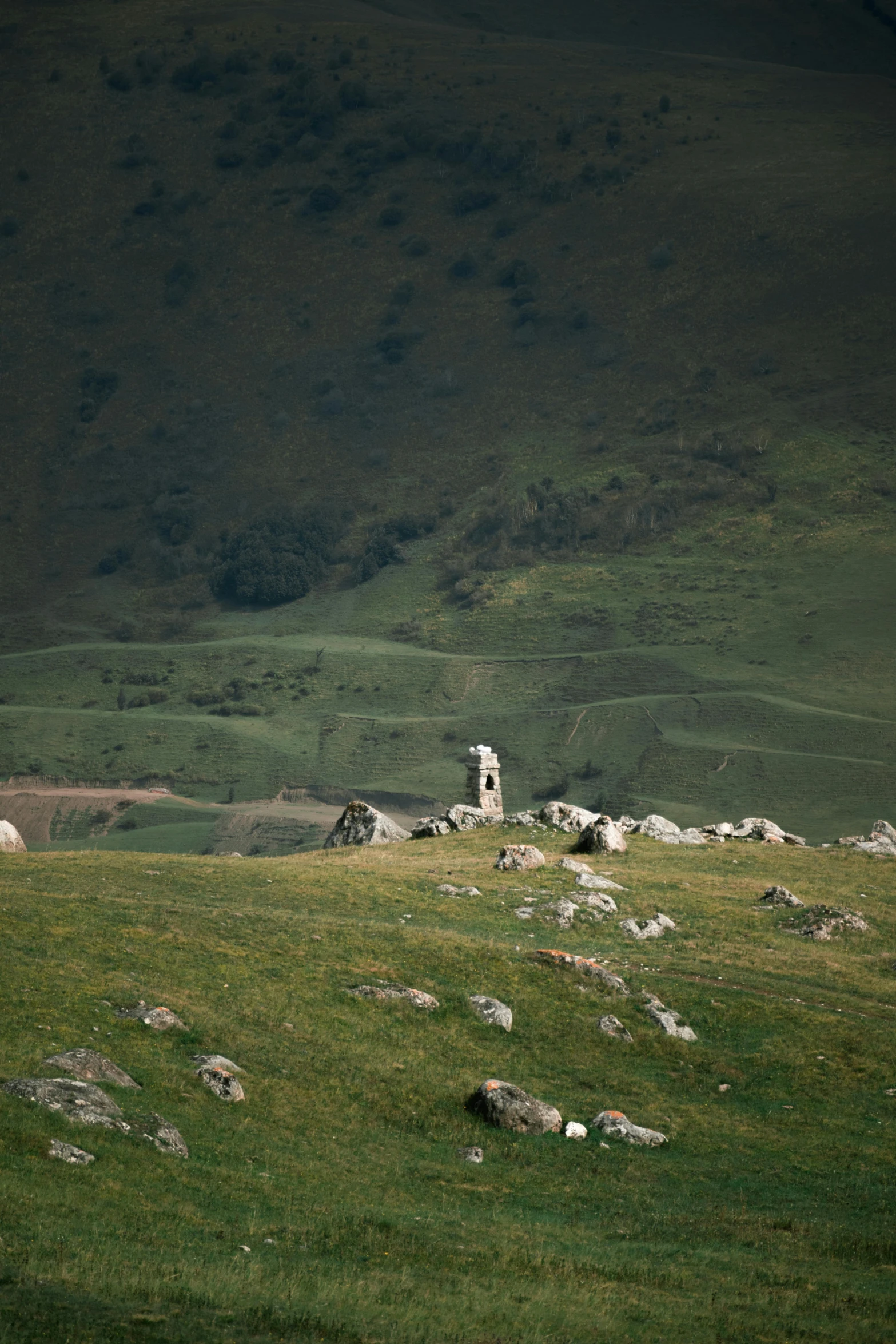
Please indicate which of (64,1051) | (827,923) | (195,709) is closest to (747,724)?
A: (195,709)

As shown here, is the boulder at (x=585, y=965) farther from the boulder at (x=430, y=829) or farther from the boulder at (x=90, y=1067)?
the boulder at (x=430, y=829)

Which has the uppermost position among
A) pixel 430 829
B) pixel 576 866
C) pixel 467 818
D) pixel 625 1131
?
pixel 625 1131

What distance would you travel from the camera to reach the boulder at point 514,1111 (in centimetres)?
2842

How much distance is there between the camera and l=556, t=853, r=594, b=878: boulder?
48.8 meters

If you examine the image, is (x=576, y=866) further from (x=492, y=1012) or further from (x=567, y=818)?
(x=492, y=1012)

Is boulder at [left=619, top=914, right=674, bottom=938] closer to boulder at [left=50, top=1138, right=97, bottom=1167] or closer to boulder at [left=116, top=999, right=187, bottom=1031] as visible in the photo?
boulder at [left=116, top=999, right=187, bottom=1031]

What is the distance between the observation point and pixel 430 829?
6244cm

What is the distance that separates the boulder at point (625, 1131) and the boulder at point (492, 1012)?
4.65 metres

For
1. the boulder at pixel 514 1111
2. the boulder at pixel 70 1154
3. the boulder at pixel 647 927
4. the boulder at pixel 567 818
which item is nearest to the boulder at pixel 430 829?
the boulder at pixel 567 818

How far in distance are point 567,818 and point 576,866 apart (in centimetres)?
997

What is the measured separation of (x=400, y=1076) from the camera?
2961 centimetres

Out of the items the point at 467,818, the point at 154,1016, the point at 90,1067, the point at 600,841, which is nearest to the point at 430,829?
the point at 467,818

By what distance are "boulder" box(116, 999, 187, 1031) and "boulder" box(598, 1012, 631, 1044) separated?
1044 cm

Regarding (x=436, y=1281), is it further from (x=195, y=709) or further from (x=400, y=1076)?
(x=195, y=709)
